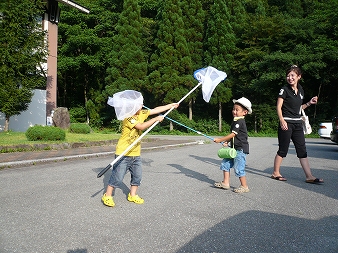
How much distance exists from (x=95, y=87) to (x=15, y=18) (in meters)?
19.5

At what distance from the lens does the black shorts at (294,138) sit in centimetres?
552

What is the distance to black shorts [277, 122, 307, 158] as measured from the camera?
5.52 meters

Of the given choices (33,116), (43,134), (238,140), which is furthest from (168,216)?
(33,116)

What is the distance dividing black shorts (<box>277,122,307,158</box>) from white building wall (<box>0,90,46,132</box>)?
48.7 ft

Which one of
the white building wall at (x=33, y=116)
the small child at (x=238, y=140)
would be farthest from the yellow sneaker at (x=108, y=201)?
the white building wall at (x=33, y=116)

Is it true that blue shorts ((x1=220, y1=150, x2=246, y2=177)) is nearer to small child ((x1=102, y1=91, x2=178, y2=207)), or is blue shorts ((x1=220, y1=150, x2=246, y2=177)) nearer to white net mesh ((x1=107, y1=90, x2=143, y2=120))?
small child ((x1=102, y1=91, x2=178, y2=207))

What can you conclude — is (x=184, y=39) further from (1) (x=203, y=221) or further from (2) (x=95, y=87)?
(1) (x=203, y=221)

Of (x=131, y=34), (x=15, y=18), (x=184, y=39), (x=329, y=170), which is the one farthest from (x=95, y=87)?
(x=329, y=170)

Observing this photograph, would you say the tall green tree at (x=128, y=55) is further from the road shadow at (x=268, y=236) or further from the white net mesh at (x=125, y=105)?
the road shadow at (x=268, y=236)

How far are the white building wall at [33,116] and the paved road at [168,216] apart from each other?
1215 centimetres

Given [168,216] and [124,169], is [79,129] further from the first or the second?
[168,216]

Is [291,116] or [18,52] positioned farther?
[18,52]

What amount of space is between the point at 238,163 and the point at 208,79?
1543mm

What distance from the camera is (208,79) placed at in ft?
17.7
